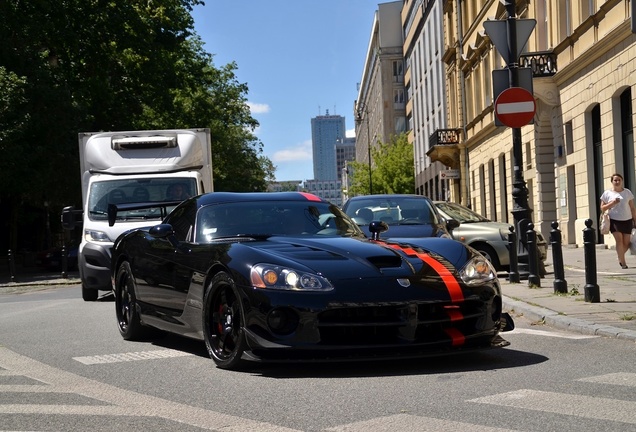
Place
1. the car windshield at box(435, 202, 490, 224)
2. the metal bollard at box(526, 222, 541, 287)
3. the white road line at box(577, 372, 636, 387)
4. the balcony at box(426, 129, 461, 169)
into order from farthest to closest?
A: 1. the balcony at box(426, 129, 461, 169)
2. the car windshield at box(435, 202, 490, 224)
3. the metal bollard at box(526, 222, 541, 287)
4. the white road line at box(577, 372, 636, 387)

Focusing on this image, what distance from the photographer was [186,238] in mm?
8734

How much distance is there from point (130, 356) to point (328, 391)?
8.78 feet

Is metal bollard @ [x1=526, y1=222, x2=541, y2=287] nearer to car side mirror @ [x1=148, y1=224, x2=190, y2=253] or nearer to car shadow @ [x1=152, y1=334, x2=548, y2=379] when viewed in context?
car shadow @ [x1=152, y1=334, x2=548, y2=379]

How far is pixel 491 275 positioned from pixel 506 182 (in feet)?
112

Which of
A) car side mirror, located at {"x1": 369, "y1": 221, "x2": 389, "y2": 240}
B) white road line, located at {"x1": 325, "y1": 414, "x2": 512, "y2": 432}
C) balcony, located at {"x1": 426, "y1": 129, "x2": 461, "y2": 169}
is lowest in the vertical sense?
white road line, located at {"x1": 325, "y1": 414, "x2": 512, "y2": 432}

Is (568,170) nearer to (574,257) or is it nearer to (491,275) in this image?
(574,257)

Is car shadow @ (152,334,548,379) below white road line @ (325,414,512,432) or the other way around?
the other way around

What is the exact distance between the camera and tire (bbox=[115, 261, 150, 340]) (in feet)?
31.7

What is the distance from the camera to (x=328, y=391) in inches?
253

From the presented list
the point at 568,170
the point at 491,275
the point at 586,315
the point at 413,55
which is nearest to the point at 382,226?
the point at 491,275

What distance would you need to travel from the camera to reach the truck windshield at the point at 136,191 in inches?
662

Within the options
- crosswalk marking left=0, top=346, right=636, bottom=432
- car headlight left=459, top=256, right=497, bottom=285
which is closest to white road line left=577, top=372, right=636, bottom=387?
crosswalk marking left=0, top=346, right=636, bottom=432

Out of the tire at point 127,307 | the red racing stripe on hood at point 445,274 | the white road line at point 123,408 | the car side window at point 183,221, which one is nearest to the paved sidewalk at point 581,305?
the red racing stripe on hood at point 445,274

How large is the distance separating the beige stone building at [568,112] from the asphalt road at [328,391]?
896cm
